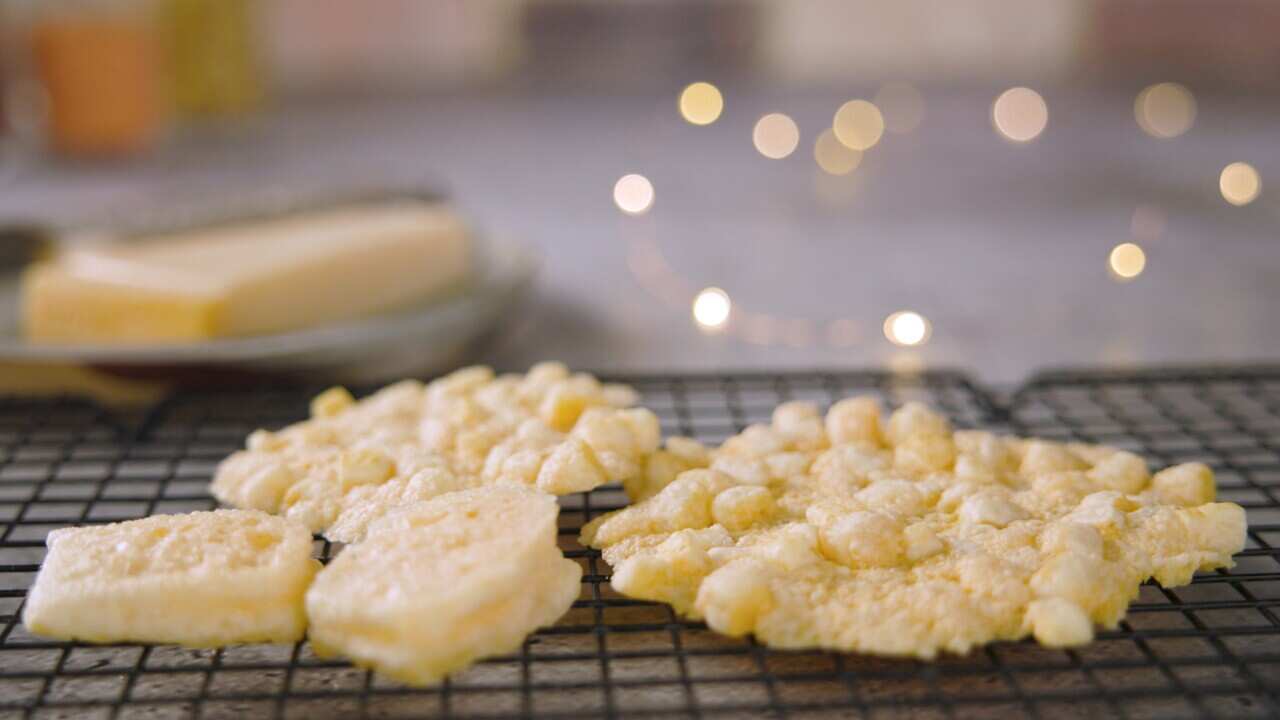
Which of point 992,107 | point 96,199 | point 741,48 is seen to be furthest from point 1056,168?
point 96,199

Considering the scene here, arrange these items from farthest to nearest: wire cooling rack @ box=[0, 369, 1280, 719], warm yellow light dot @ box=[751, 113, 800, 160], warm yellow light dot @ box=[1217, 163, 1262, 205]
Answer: warm yellow light dot @ box=[751, 113, 800, 160] < warm yellow light dot @ box=[1217, 163, 1262, 205] < wire cooling rack @ box=[0, 369, 1280, 719]

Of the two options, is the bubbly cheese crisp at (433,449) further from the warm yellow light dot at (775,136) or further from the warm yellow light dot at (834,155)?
the warm yellow light dot at (775,136)

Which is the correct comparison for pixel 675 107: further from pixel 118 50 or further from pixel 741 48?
pixel 118 50

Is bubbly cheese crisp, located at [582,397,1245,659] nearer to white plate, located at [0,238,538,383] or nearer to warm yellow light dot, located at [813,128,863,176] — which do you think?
white plate, located at [0,238,538,383]

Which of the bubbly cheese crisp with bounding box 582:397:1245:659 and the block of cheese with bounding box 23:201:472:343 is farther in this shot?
the block of cheese with bounding box 23:201:472:343

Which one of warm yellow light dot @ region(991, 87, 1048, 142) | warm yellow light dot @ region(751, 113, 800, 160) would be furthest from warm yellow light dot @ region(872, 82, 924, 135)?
warm yellow light dot @ region(751, 113, 800, 160)

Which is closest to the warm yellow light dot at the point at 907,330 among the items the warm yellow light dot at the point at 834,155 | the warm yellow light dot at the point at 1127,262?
the warm yellow light dot at the point at 1127,262
